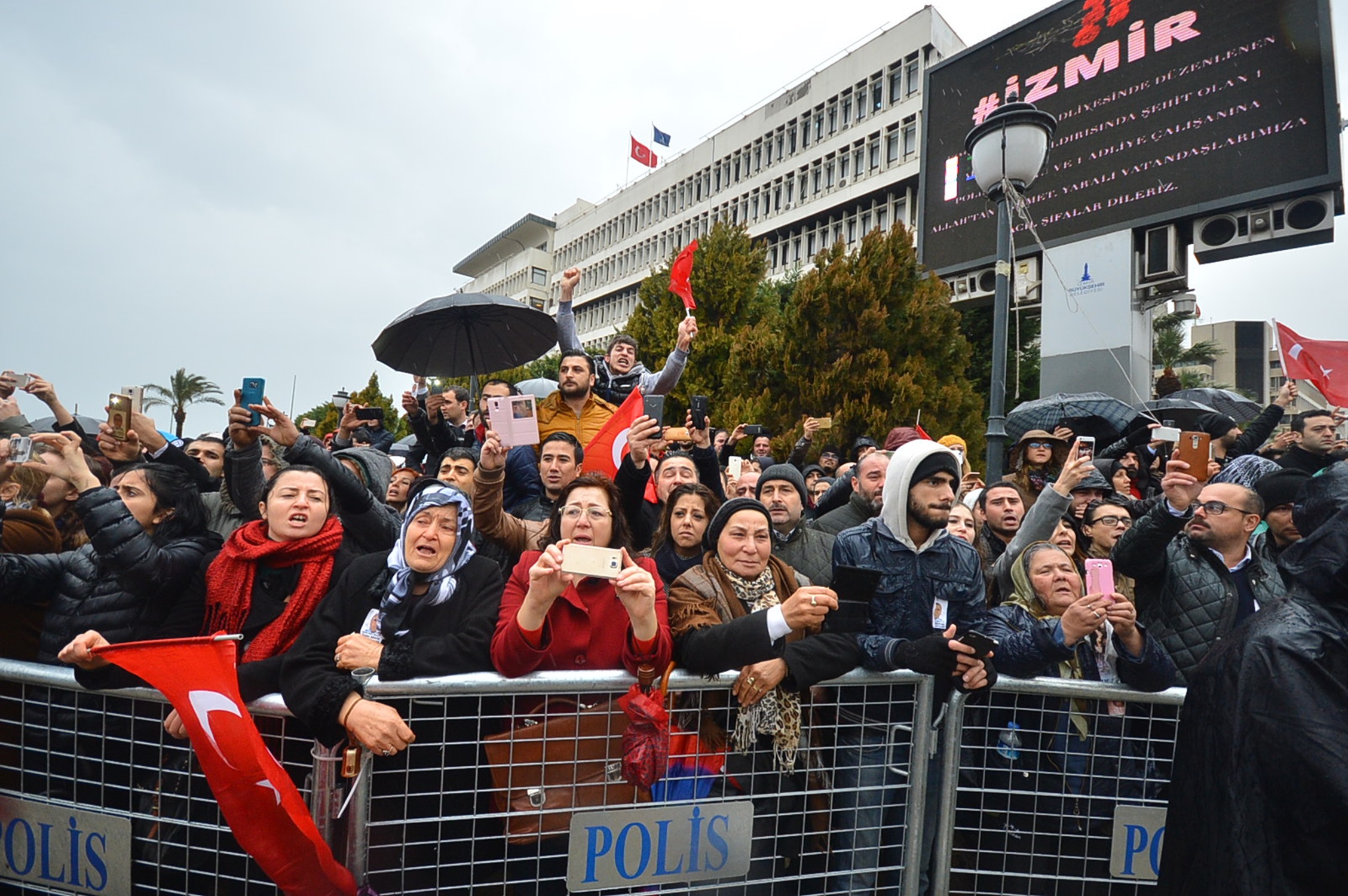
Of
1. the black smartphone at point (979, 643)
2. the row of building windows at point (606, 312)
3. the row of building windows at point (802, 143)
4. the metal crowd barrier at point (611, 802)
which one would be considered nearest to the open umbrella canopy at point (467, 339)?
the metal crowd barrier at point (611, 802)

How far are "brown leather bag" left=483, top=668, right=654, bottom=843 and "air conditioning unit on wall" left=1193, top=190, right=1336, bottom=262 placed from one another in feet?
61.9

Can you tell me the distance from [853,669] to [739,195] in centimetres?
3811

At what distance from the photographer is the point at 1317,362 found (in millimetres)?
7391

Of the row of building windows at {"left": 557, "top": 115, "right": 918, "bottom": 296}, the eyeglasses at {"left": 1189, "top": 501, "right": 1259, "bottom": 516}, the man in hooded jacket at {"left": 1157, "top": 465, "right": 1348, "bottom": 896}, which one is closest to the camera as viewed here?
the man in hooded jacket at {"left": 1157, "top": 465, "right": 1348, "bottom": 896}

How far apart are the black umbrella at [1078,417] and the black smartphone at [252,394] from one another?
7433 millimetres

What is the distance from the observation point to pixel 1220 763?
170 centimetres

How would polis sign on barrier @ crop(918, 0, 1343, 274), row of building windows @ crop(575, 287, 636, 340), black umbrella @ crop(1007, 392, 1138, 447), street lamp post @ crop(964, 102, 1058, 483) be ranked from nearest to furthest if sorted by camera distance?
street lamp post @ crop(964, 102, 1058, 483)
black umbrella @ crop(1007, 392, 1138, 447)
polis sign on barrier @ crop(918, 0, 1343, 274)
row of building windows @ crop(575, 287, 636, 340)

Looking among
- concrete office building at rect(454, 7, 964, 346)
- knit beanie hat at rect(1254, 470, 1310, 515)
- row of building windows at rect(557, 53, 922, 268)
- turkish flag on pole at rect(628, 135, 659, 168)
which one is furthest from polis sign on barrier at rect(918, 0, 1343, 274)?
turkish flag on pole at rect(628, 135, 659, 168)

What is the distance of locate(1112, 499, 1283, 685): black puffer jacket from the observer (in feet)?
10.5

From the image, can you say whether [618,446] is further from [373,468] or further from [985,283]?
[985,283]

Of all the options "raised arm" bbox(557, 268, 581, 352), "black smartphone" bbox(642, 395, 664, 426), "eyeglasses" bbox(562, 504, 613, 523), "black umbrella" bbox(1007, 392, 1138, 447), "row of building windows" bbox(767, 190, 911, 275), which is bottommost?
"eyeglasses" bbox(562, 504, 613, 523)

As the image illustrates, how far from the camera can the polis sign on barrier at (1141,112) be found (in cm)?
1455

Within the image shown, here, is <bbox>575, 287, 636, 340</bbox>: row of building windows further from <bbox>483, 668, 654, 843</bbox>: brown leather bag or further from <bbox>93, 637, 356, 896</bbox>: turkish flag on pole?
<bbox>93, 637, 356, 896</bbox>: turkish flag on pole

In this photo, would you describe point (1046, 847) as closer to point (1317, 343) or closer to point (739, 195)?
point (1317, 343)
